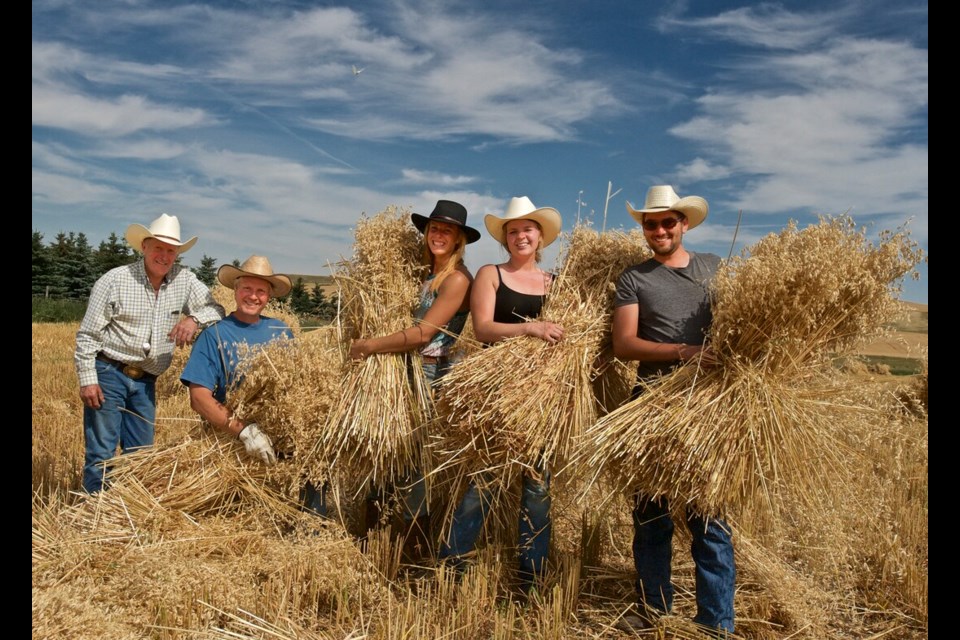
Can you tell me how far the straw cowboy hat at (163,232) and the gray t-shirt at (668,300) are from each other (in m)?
2.51

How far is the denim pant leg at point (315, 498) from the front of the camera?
130 inches

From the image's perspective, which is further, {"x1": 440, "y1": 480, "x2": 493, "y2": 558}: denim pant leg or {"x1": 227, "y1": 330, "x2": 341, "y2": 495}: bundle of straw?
{"x1": 227, "y1": 330, "x2": 341, "y2": 495}: bundle of straw

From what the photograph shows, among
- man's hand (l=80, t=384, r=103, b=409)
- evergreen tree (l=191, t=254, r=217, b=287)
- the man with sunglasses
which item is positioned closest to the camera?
the man with sunglasses

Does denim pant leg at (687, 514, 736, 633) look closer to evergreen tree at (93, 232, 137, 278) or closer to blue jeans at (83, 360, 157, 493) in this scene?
blue jeans at (83, 360, 157, 493)

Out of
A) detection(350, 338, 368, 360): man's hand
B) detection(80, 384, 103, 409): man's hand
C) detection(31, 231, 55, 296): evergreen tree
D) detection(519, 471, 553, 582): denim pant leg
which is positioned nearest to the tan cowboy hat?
detection(350, 338, 368, 360): man's hand

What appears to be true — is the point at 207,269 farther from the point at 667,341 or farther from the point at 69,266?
the point at 667,341

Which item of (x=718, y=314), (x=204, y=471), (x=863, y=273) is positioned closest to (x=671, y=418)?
(x=718, y=314)

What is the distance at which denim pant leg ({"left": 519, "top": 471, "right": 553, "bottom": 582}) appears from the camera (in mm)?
2916

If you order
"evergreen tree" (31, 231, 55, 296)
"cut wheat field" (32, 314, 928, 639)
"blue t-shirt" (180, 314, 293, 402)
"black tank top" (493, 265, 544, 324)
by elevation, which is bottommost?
"cut wheat field" (32, 314, 928, 639)

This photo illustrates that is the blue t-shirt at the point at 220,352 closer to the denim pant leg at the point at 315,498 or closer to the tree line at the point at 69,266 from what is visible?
the denim pant leg at the point at 315,498

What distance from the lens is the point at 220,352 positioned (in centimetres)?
331

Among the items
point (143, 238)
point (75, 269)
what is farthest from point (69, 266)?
point (143, 238)

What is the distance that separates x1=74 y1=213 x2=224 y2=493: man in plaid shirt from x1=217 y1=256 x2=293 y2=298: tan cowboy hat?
0.25 m

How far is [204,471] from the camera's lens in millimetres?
3316
